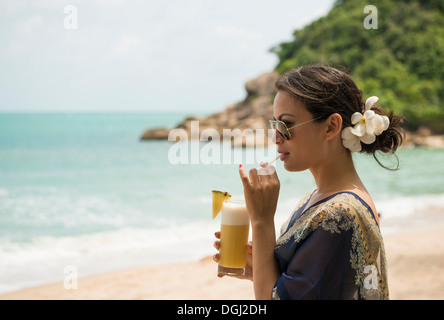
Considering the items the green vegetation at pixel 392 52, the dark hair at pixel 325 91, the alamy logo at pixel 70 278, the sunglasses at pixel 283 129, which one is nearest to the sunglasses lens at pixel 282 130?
the sunglasses at pixel 283 129

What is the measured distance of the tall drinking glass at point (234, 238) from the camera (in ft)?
6.57

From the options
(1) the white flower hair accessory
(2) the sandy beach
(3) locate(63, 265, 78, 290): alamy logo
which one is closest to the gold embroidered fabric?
(1) the white flower hair accessory

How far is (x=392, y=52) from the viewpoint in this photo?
39.5 meters

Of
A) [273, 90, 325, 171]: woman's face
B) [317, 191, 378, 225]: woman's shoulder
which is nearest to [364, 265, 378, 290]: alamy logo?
[317, 191, 378, 225]: woman's shoulder

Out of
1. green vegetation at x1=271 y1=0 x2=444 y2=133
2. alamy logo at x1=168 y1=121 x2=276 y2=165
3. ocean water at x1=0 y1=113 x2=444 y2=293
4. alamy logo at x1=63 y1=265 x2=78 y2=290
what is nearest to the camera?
alamy logo at x1=63 y1=265 x2=78 y2=290

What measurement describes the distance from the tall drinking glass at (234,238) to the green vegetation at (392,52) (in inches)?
1297

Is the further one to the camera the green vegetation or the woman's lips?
the green vegetation

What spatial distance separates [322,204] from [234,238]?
0.45 m

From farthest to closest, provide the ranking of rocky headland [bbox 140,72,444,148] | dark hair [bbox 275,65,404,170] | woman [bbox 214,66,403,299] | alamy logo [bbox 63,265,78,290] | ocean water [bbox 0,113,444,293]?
rocky headland [bbox 140,72,444,148], ocean water [bbox 0,113,444,293], alamy logo [bbox 63,265,78,290], dark hair [bbox 275,65,404,170], woman [bbox 214,66,403,299]

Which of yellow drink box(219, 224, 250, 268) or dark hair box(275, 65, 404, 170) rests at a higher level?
dark hair box(275, 65, 404, 170)

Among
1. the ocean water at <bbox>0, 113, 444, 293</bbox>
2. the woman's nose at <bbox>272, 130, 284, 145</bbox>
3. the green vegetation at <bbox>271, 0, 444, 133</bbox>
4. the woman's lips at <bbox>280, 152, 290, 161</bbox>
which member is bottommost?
the woman's lips at <bbox>280, 152, 290, 161</bbox>

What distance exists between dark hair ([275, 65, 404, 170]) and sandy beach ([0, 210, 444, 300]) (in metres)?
4.39

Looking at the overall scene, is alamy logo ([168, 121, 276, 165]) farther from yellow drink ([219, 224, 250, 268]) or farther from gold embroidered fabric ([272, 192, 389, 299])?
gold embroidered fabric ([272, 192, 389, 299])

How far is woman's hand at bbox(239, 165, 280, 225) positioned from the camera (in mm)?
1679
